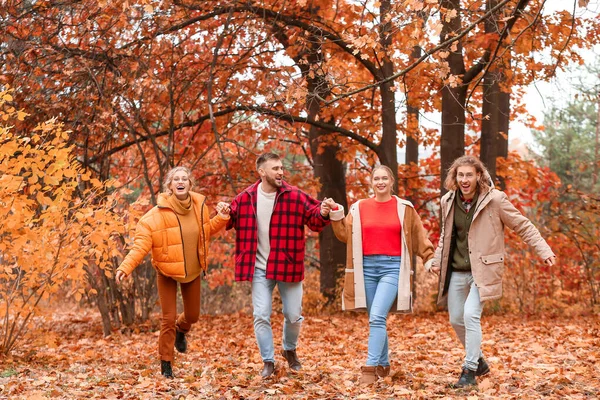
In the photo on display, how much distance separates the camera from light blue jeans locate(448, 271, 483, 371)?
229 inches

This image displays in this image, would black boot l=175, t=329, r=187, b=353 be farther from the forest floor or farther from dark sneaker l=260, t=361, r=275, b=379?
dark sneaker l=260, t=361, r=275, b=379

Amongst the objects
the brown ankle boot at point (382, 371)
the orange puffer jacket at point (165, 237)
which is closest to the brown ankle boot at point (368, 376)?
the brown ankle boot at point (382, 371)

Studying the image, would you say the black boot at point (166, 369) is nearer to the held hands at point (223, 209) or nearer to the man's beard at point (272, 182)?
the held hands at point (223, 209)

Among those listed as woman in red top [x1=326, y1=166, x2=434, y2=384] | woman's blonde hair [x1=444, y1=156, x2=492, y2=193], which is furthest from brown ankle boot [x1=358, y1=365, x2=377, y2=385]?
woman's blonde hair [x1=444, y1=156, x2=492, y2=193]

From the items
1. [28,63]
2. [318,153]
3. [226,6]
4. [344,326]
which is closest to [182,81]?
[226,6]

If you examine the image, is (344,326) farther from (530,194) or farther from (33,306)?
(530,194)

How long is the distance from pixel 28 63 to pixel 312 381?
6.75 m

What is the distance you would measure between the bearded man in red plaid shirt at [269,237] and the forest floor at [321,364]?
648 mm

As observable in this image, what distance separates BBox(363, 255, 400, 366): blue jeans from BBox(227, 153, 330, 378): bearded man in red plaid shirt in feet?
1.90

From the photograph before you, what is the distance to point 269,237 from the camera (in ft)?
20.8

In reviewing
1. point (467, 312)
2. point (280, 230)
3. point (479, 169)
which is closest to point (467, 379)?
point (467, 312)

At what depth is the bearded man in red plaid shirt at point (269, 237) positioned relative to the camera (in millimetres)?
6293

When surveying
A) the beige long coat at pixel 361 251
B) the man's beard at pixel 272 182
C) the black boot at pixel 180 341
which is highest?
the man's beard at pixel 272 182

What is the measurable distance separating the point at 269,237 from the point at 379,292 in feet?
3.39
